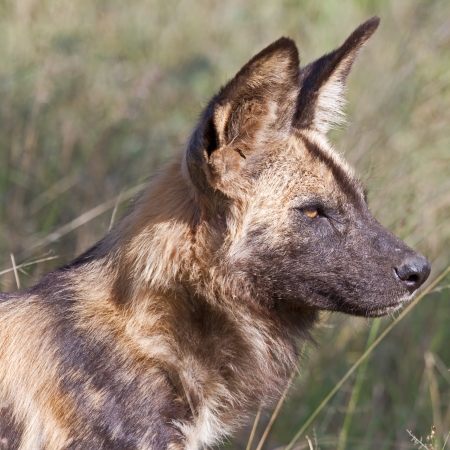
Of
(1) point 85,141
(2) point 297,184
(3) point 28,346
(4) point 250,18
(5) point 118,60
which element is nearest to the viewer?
(3) point 28,346

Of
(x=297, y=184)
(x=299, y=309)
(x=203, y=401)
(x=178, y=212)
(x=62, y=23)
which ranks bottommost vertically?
(x=203, y=401)

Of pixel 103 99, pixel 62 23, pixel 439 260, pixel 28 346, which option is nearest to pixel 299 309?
pixel 28 346

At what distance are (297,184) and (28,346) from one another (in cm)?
131

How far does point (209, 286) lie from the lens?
9.45 ft

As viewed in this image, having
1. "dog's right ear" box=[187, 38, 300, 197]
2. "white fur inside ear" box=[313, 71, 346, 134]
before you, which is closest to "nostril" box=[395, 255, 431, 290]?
"dog's right ear" box=[187, 38, 300, 197]

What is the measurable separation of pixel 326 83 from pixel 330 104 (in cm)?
20

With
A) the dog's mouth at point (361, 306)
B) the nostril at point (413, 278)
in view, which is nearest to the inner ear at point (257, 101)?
the dog's mouth at point (361, 306)

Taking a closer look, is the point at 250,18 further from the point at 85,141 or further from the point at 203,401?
the point at 203,401

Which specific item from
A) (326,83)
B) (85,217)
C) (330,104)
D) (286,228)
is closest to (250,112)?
(286,228)

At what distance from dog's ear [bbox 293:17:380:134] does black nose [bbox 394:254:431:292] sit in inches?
32.2

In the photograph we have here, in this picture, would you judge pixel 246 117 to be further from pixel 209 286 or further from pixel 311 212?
pixel 209 286

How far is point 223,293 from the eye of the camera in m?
2.90

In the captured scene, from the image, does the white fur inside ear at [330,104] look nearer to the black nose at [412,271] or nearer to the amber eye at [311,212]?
the amber eye at [311,212]

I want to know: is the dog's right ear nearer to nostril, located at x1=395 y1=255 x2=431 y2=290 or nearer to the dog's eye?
the dog's eye
